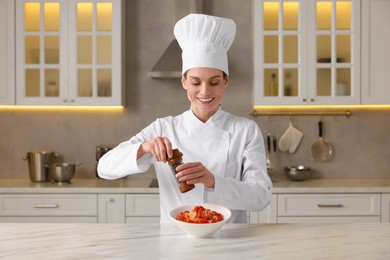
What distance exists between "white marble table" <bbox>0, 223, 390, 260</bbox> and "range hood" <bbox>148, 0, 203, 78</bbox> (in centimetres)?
210

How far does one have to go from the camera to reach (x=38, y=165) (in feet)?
12.8

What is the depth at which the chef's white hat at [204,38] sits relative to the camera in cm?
204

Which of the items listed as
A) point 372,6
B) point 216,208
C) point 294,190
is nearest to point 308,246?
point 216,208

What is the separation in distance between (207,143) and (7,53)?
92.4 inches

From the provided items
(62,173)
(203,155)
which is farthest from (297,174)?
(203,155)

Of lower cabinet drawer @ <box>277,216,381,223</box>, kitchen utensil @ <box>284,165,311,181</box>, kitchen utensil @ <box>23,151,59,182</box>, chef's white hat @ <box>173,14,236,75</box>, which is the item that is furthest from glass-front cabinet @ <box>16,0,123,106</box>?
chef's white hat @ <box>173,14,236,75</box>

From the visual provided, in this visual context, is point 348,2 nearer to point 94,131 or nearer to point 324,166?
point 324,166

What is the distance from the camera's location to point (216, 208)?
184 cm

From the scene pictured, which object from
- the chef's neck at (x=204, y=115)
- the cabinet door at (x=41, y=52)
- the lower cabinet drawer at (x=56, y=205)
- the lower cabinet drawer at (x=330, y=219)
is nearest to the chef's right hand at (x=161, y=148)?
the chef's neck at (x=204, y=115)

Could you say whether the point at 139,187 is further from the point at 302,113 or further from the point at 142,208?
the point at 302,113

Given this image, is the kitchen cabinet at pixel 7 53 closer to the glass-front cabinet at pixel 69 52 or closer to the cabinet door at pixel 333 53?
the glass-front cabinet at pixel 69 52

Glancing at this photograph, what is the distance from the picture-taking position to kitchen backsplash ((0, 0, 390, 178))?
418cm

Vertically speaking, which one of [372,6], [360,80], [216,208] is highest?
[372,6]

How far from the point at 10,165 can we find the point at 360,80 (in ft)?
9.57
